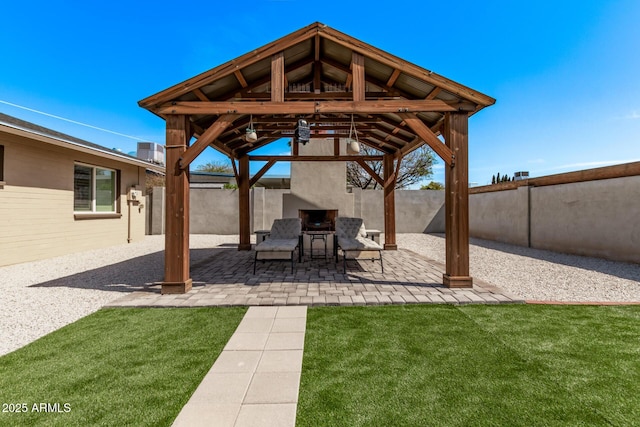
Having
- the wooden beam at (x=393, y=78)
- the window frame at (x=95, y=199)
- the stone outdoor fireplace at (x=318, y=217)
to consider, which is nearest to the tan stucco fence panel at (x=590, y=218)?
the wooden beam at (x=393, y=78)

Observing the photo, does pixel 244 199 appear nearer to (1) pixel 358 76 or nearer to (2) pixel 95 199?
(2) pixel 95 199

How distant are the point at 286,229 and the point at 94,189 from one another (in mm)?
6753

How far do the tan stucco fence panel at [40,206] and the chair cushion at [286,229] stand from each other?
5.93 meters

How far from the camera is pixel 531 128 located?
51.8 feet

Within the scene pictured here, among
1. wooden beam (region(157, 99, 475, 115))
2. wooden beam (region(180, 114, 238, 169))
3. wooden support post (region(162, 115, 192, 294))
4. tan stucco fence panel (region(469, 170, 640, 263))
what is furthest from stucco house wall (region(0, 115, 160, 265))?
tan stucco fence panel (region(469, 170, 640, 263))

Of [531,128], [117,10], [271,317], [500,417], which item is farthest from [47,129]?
[531,128]

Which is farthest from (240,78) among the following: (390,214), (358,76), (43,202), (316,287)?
(43,202)

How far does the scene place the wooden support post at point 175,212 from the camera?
14.6 feet

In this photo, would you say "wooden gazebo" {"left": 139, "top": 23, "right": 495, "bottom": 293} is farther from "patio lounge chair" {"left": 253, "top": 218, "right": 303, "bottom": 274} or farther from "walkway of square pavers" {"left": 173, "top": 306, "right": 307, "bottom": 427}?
"walkway of square pavers" {"left": 173, "top": 306, "right": 307, "bottom": 427}

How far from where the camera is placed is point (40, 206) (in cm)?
746

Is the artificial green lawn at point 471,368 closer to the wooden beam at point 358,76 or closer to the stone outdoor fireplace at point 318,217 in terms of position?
the wooden beam at point 358,76

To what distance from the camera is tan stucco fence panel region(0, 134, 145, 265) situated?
676cm

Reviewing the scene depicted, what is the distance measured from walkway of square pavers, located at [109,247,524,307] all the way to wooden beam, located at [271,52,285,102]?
9.92 feet

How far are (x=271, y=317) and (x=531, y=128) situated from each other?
18.2m
